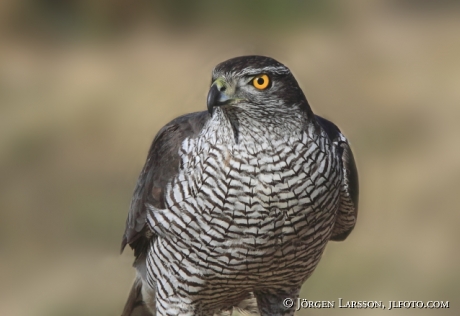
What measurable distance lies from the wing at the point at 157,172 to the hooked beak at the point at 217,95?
0.39 meters

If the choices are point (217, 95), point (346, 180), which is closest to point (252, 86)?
point (217, 95)

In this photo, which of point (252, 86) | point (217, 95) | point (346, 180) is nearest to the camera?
point (217, 95)

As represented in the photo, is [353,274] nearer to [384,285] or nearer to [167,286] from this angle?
[384,285]

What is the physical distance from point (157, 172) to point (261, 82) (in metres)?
Answer: 0.86

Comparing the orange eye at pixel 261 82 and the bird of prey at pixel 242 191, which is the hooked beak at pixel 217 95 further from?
the orange eye at pixel 261 82

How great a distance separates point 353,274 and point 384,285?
294mm

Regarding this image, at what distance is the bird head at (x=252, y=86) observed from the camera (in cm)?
336

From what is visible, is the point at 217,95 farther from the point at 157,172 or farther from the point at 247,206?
the point at 157,172

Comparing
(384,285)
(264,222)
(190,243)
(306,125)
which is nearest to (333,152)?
(306,125)

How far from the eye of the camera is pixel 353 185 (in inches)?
157

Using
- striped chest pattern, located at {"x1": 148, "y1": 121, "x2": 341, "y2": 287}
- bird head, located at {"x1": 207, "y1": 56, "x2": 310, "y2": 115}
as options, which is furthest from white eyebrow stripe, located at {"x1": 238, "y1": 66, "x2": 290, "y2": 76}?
striped chest pattern, located at {"x1": 148, "y1": 121, "x2": 341, "y2": 287}

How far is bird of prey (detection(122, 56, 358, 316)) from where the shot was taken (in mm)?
3459

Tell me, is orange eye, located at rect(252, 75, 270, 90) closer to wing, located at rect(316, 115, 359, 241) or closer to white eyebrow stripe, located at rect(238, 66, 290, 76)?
white eyebrow stripe, located at rect(238, 66, 290, 76)

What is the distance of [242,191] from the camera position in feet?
11.4
